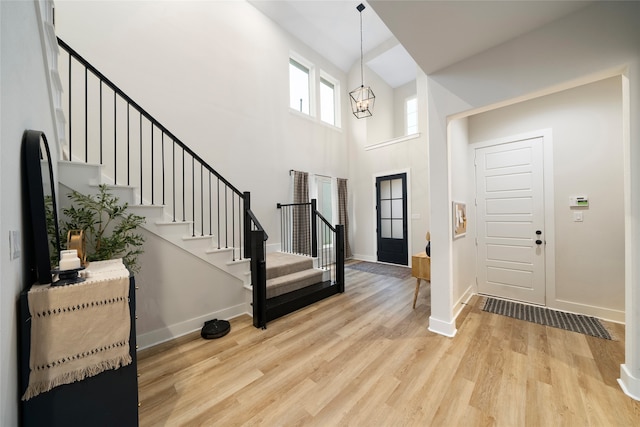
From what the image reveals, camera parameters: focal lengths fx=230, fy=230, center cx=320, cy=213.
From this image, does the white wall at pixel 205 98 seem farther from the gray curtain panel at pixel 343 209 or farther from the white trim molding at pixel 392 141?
the white trim molding at pixel 392 141

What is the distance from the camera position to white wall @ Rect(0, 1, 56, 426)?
816 mm

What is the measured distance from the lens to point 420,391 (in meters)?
1.70

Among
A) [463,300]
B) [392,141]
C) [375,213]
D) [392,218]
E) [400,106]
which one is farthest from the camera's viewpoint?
[400,106]

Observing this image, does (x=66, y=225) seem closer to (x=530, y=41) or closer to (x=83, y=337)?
(x=83, y=337)

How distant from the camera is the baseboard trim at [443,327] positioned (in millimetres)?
2434

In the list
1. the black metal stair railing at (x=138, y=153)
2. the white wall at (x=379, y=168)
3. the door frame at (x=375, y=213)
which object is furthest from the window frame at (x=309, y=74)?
the black metal stair railing at (x=138, y=153)

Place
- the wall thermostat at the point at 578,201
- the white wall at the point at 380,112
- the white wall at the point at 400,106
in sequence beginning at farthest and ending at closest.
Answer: the white wall at the point at 400,106 → the white wall at the point at 380,112 → the wall thermostat at the point at 578,201

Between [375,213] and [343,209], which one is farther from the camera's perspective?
[343,209]

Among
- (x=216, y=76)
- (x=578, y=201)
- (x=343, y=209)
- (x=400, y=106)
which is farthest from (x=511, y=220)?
(x=216, y=76)

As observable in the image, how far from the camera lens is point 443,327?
8.11 ft

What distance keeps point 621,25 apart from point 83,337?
148 inches

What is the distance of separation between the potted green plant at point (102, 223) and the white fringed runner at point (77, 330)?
0.86 m

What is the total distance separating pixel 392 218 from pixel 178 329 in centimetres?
489

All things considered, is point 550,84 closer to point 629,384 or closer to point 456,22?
point 456,22
